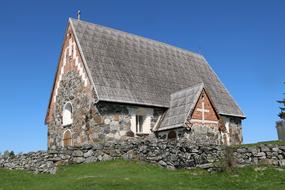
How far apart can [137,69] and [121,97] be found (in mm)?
4643

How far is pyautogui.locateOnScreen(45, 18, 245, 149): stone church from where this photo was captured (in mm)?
24609

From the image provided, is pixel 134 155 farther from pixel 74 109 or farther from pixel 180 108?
pixel 74 109

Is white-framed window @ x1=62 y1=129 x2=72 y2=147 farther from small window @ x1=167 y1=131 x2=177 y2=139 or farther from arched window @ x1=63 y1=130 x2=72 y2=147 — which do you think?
small window @ x1=167 y1=131 x2=177 y2=139

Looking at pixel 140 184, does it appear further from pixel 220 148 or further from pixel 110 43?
pixel 110 43

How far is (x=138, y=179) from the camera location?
48.1ft

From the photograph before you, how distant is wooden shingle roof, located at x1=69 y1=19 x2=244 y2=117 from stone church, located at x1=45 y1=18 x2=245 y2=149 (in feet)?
0.26

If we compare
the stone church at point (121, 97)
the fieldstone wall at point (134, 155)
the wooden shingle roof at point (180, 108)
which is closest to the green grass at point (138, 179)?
the fieldstone wall at point (134, 155)

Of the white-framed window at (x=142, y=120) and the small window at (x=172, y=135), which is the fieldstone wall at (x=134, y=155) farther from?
the white-framed window at (x=142, y=120)

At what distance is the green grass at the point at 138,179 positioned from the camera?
1355cm

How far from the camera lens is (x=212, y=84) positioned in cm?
3466

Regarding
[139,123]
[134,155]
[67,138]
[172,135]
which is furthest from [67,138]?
[134,155]

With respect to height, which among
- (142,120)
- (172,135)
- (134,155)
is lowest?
(134,155)

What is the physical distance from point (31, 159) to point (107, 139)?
18.4ft

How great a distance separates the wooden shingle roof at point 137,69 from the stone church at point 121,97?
0.26 feet
